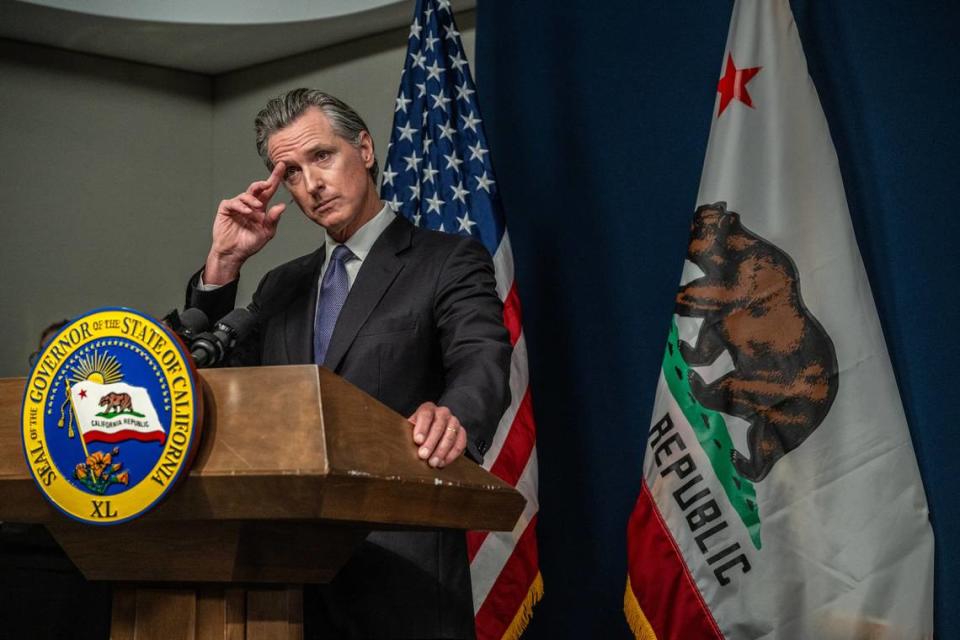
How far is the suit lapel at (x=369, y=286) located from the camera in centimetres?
160

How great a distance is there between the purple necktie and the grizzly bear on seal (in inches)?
39.2

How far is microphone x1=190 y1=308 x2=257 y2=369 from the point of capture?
120cm

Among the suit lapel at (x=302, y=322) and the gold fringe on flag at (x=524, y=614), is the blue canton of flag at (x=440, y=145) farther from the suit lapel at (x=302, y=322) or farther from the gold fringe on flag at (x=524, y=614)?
the suit lapel at (x=302, y=322)

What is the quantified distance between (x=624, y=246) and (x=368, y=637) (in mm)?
1871

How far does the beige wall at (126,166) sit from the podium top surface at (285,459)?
137 inches

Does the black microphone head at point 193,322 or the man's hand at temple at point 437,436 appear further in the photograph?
the black microphone head at point 193,322

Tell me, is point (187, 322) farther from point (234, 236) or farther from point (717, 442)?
point (717, 442)

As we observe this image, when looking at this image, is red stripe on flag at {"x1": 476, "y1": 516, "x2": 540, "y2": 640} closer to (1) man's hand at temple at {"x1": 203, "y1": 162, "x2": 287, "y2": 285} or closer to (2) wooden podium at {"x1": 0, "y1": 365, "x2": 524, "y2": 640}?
(1) man's hand at temple at {"x1": 203, "y1": 162, "x2": 287, "y2": 285}

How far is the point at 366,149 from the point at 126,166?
3.38 meters

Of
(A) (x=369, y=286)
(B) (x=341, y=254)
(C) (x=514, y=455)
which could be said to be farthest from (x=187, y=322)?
(C) (x=514, y=455)

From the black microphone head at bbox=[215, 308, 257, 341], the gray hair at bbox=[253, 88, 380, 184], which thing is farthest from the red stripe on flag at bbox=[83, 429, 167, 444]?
the gray hair at bbox=[253, 88, 380, 184]

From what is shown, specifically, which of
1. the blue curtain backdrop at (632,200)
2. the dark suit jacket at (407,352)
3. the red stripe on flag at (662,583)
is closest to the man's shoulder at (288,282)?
the dark suit jacket at (407,352)

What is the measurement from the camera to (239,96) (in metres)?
5.05

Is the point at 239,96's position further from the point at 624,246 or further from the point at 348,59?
the point at 624,246
